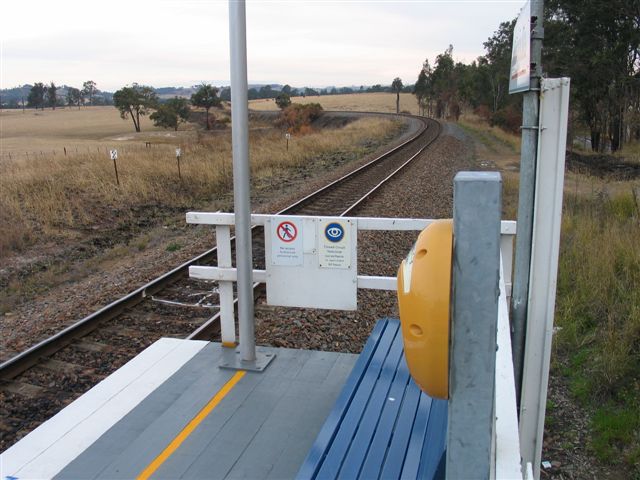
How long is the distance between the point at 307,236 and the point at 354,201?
9397 mm

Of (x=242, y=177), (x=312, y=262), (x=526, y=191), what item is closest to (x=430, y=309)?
(x=526, y=191)

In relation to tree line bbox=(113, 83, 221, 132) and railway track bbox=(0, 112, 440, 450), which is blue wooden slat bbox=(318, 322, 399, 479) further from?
tree line bbox=(113, 83, 221, 132)

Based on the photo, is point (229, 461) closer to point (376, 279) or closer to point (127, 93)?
point (376, 279)

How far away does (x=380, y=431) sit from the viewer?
9.63 feet

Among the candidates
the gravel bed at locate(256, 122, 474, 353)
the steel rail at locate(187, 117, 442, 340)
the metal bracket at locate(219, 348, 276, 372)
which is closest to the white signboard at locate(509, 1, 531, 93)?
the metal bracket at locate(219, 348, 276, 372)

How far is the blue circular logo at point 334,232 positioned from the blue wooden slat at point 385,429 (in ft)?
3.24

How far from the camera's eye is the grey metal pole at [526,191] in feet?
8.70

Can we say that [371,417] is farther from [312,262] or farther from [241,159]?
[241,159]

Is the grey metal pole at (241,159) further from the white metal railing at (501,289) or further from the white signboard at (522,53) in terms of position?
the white signboard at (522,53)

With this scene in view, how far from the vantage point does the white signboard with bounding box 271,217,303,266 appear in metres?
4.13

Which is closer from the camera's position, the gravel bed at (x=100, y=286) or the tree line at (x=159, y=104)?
the gravel bed at (x=100, y=286)

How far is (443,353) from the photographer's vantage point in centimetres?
163

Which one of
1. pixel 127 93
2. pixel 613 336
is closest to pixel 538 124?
pixel 613 336

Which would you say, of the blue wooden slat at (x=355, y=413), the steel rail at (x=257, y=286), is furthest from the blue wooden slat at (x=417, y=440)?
the steel rail at (x=257, y=286)
